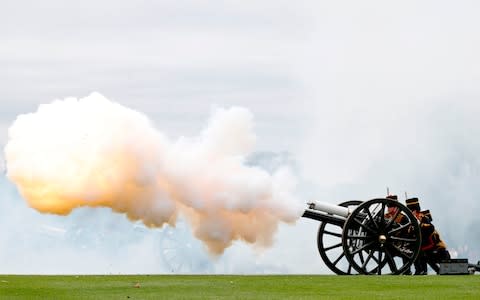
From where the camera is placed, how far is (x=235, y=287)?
1152 inches

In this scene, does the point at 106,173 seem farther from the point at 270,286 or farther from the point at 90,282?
the point at 270,286

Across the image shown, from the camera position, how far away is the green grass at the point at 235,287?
26.6 meters

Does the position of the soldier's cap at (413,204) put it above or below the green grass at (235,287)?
above

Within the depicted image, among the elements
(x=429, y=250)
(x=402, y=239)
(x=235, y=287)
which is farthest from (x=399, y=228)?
(x=235, y=287)

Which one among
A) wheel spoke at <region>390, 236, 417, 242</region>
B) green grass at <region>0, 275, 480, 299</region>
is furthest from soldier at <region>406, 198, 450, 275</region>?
green grass at <region>0, 275, 480, 299</region>

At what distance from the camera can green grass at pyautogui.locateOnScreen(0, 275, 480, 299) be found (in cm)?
2656

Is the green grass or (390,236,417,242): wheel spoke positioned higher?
(390,236,417,242): wheel spoke

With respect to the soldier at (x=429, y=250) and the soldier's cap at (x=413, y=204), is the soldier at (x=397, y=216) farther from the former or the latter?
the soldier's cap at (x=413, y=204)

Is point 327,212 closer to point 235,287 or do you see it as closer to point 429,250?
point 429,250

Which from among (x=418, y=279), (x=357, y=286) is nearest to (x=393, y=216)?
(x=418, y=279)

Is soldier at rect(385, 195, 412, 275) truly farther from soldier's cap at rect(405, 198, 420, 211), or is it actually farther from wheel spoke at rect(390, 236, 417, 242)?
soldier's cap at rect(405, 198, 420, 211)

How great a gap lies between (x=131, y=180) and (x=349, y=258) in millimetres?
8331

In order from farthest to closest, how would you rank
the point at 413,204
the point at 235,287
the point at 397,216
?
the point at 413,204, the point at 397,216, the point at 235,287

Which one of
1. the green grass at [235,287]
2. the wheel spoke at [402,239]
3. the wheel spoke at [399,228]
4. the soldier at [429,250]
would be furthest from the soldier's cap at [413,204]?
the green grass at [235,287]
